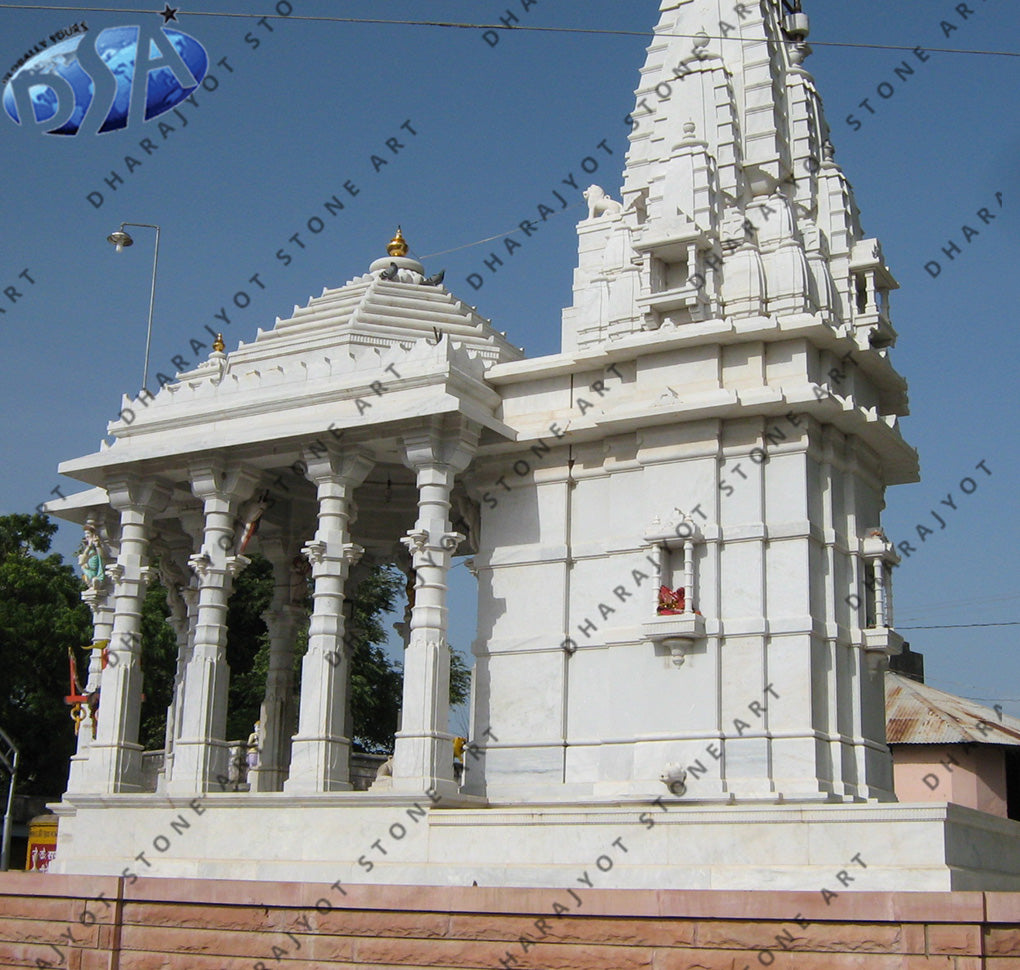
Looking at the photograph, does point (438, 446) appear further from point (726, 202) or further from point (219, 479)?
point (726, 202)

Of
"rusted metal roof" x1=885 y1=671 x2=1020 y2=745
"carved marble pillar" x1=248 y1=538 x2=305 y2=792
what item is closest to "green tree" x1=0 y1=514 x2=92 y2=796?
"carved marble pillar" x1=248 y1=538 x2=305 y2=792

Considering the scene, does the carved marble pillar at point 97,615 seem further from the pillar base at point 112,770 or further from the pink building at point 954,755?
the pink building at point 954,755

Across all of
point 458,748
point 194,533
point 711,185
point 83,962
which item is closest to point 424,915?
point 83,962

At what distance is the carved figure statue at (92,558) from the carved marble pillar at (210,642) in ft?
14.3

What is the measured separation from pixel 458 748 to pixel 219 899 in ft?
23.3

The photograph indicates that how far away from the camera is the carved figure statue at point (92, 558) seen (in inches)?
1067

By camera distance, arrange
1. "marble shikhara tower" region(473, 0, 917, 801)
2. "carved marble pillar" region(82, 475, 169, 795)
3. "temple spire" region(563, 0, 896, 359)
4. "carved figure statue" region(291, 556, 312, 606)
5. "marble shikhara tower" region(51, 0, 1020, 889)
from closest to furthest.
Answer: "marble shikhara tower" region(51, 0, 1020, 889) → "marble shikhara tower" region(473, 0, 917, 801) → "temple spire" region(563, 0, 896, 359) → "carved marble pillar" region(82, 475, 169, 795) → "carved figure statue" region(291, 556, 312, 606)

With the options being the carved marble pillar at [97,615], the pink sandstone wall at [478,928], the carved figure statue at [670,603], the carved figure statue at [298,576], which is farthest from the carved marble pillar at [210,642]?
the carved figure statue at [670,603]

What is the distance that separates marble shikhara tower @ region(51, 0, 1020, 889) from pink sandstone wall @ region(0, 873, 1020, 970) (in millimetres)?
2125

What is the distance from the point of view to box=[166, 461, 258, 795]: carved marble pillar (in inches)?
895

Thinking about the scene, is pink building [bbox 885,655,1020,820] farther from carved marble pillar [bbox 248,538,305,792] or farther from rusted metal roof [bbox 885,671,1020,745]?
carved marble pillar [bbox 248,538,305,792]

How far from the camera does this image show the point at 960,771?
36.1 metres

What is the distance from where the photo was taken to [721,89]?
2536 cm

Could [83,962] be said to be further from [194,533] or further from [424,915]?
[194,533]
